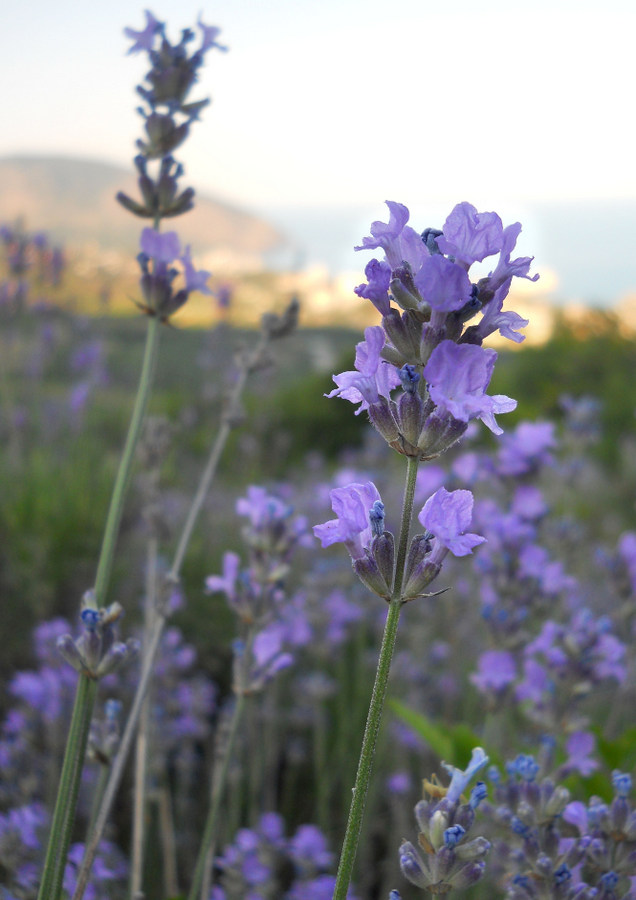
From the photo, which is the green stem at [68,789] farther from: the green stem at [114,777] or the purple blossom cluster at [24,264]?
the purple blossom cluster at [24,264]

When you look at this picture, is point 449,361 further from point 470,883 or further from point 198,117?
point 198,117

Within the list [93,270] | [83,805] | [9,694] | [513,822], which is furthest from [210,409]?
[513,822]

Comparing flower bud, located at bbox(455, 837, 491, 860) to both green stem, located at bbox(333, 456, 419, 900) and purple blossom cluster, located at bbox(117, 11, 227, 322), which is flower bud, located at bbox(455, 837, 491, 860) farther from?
purple blossom cluster, located at bbox(117, 11, 227, 322)

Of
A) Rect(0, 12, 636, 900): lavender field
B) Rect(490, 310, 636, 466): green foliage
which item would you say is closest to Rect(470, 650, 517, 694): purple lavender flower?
Rect(0, 12, 636, 900): lavender field

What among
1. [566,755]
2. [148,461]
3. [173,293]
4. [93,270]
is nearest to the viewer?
[173,293]

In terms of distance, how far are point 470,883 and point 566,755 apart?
41.9 inches

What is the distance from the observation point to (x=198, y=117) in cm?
148

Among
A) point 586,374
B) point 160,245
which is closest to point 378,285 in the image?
point 160,245

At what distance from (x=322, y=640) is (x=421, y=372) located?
2.56 metres

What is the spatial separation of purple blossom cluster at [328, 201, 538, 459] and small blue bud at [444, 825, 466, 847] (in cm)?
42

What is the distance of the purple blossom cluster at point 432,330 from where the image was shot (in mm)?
805

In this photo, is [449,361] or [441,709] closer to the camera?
[449,361]

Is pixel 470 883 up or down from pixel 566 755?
down

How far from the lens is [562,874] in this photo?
3.46ft
